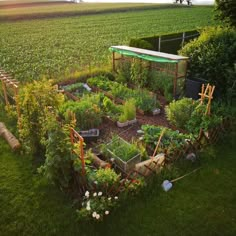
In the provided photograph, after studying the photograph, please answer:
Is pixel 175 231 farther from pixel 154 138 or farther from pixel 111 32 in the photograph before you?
pixel 111 32

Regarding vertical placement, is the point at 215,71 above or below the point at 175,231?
above

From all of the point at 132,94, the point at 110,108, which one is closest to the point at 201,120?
the point at 110,108

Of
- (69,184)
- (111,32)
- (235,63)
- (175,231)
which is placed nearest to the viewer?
(175,231)

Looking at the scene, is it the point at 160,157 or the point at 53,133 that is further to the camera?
the point at 160,157

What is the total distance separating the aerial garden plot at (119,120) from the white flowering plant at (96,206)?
2 centimetres

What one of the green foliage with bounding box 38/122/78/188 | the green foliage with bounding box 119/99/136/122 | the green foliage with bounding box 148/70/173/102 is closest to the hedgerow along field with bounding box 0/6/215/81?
the green foliage with bounding box 148/70/173/102

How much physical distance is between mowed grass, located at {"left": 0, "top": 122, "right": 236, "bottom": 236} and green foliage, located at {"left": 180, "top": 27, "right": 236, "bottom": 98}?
410cm

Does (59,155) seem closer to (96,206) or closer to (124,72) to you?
(96,206)

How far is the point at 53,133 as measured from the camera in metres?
5.53

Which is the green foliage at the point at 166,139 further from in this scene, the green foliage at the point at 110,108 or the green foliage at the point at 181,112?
the green foliage at the point at 110,108

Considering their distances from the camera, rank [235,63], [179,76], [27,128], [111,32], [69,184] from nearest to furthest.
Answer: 1. [69,184]
2. [27,128]
3. [235,63]
4. [179,76]
5. [111,32]

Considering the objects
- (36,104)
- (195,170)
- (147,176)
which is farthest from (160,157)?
(36,104)

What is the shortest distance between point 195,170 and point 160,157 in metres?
0.98

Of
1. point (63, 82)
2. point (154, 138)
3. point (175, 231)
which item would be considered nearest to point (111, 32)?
point (63, 82)
